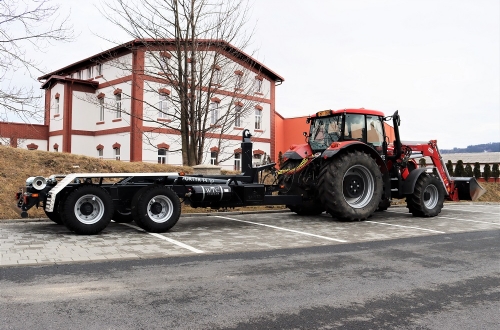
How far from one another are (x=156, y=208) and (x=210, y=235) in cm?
118

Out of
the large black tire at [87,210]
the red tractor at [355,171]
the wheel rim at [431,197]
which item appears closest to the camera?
the large black tire at [87,210]

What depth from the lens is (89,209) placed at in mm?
8312

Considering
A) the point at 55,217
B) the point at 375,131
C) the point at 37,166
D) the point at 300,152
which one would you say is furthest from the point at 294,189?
the point at 37,166

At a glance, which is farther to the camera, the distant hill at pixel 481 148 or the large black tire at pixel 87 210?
the distant hill at pixel 481 148

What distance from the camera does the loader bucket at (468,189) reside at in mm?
13344

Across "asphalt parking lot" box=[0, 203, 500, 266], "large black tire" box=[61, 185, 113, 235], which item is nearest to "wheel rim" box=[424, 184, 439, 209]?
"asphalt parking lot" box=[0, 203, 500, 266]

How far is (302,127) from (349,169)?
2568cm

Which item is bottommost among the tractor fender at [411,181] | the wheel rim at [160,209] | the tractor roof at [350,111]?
the wheel rim at [160,209]

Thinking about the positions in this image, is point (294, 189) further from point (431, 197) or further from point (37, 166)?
point (37, 166)

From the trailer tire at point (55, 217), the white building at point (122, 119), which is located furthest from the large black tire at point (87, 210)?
the white building at point (122, 119)

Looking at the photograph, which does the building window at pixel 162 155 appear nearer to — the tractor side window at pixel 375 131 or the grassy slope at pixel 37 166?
the grassy slope at pixel 37 166

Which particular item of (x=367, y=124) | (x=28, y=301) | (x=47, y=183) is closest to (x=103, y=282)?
(x=28, y=301)

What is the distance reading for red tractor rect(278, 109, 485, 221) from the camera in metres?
10.8

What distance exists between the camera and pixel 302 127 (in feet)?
120
